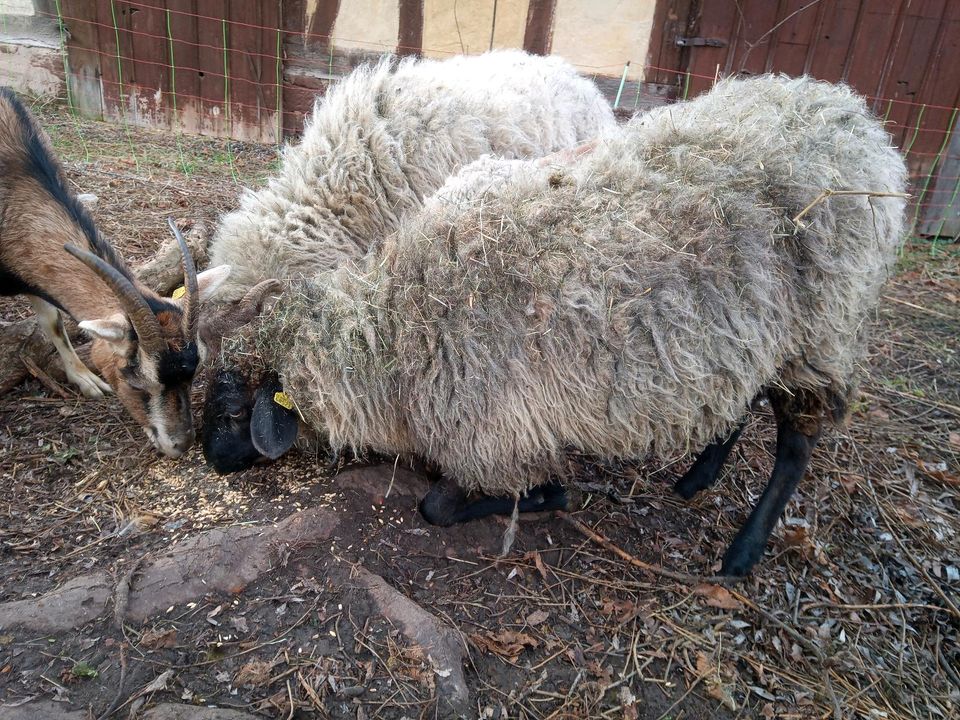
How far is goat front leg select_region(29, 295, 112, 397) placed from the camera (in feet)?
12.1

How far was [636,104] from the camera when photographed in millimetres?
7301

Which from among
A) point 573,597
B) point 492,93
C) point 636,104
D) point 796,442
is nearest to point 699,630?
point 573,597

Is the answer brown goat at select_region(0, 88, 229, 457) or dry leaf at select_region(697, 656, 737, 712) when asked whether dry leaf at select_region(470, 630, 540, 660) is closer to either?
dry leaf at select_region(697, 656, 737, 712)

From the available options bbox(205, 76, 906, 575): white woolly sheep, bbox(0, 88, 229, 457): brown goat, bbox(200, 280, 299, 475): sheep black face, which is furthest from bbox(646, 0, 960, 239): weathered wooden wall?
bbox(200, 280, 299, 475): sheep black face

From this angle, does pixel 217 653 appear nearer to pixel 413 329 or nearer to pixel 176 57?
pixel 413 329

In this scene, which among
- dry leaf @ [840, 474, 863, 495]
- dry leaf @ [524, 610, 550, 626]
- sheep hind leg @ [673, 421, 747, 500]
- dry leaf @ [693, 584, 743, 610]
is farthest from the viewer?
dry leaf @ [840, 474, 863, 495]

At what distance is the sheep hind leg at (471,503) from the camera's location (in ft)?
10.0

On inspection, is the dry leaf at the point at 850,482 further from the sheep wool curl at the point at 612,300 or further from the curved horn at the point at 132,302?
the curved horn at the point at 132,302

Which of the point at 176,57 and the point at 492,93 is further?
the point at 176,57

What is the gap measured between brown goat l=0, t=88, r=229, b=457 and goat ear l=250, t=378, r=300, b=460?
43 cm

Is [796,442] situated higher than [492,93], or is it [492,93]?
[492,93]

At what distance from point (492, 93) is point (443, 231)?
2.07m

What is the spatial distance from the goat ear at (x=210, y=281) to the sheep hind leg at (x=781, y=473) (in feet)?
9.28

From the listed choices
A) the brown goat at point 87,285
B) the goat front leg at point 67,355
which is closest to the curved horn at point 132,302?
the brown goat at point 87,285
